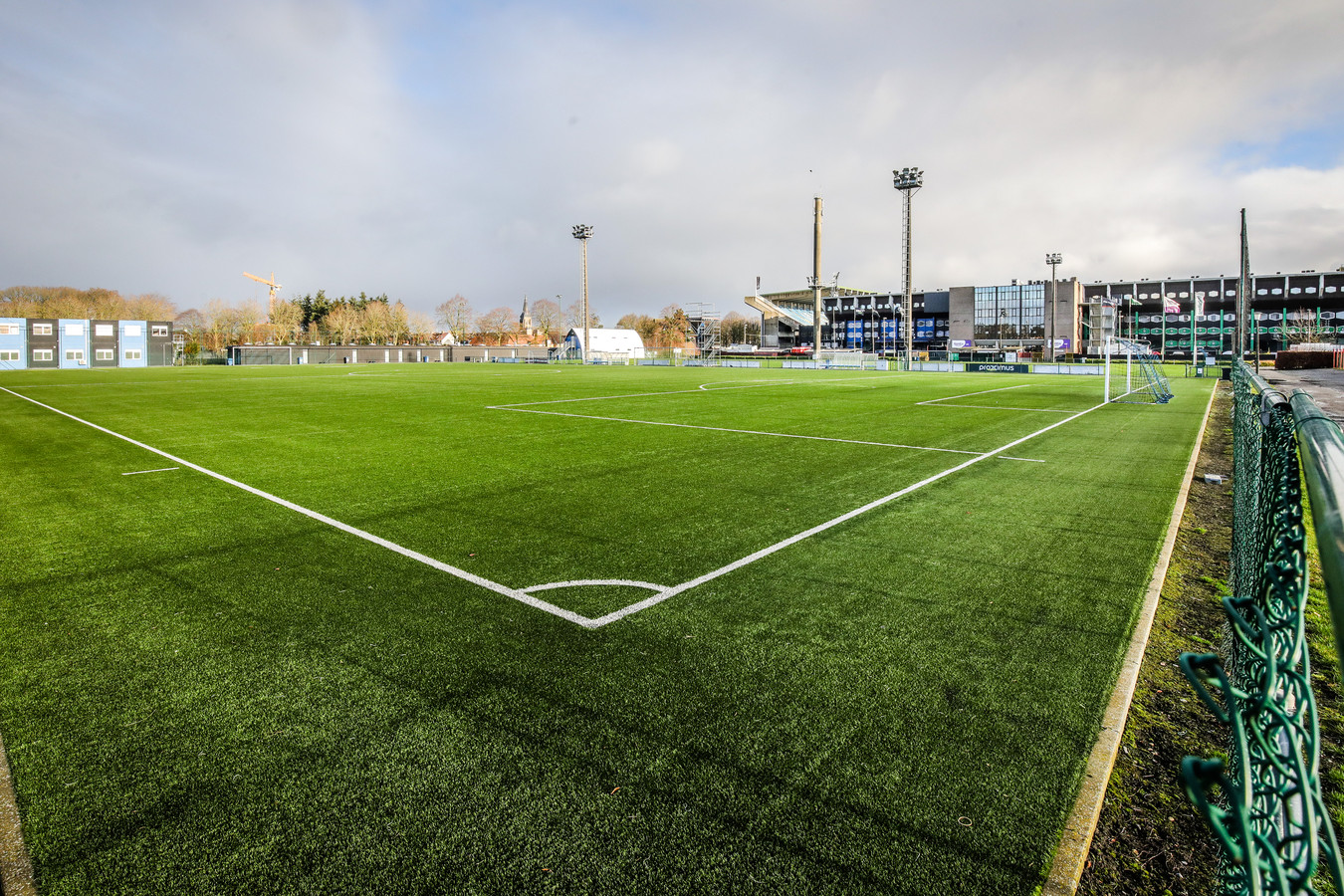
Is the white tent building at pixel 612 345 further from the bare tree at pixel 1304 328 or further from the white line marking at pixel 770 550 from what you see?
the white line marking at pixel 770 550

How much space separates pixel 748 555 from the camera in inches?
276

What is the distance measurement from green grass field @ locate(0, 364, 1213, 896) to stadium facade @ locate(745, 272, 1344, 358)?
316ft

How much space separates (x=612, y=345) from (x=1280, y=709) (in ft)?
289

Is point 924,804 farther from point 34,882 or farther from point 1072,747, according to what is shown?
point 34,882

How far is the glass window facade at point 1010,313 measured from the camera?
358 ft

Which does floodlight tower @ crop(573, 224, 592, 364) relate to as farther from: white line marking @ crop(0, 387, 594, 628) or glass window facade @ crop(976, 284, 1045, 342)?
glass window facade @ crop(976, 284, 1045, 342)

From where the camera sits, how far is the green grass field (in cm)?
306

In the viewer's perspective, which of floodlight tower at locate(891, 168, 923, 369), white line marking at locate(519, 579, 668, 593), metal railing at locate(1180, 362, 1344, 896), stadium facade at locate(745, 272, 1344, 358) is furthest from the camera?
stadium facade at locate(745, 272, 1344, 358)

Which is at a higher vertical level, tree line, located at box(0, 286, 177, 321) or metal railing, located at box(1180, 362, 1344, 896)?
tree line, located at box(0, 286, 177, 321)

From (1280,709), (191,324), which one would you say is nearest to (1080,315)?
(1280,709)

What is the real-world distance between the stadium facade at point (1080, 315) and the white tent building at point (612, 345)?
45681 mm

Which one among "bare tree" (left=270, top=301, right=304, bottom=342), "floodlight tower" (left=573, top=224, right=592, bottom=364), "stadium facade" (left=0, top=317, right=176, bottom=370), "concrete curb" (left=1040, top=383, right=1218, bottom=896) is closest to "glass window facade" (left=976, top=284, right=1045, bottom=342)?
"floodlight tower" (left=573, top=224, right=592, bottom=364)

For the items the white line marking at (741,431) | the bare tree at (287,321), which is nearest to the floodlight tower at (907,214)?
the white line marking at (741,431)

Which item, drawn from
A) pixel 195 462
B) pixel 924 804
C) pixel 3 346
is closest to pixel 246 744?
pixel 924 804
